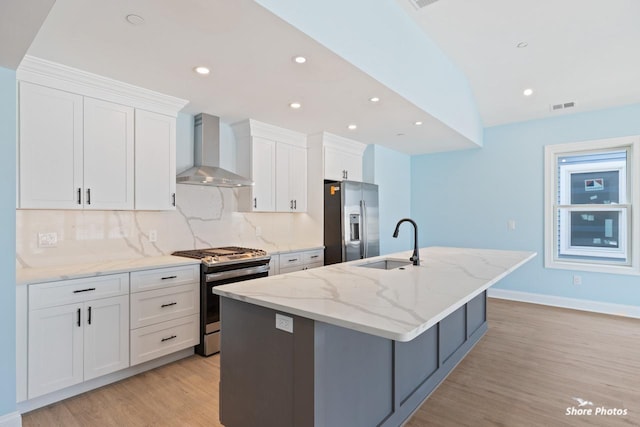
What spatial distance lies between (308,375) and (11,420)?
188cm

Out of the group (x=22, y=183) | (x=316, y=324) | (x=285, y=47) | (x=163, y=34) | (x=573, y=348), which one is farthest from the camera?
(x=573, y=348)

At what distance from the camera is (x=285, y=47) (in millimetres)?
2111

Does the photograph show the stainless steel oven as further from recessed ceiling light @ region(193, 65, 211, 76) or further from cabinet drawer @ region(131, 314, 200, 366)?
recessed ceiling light @ region(193, 65, 211, 76)

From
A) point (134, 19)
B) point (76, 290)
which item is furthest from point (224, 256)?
point (134, 19)

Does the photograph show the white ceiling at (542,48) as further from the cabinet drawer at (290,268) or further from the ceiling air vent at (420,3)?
the cabinet drawer at (290,268)

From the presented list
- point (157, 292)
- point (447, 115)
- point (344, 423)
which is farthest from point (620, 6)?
point (157, 292)

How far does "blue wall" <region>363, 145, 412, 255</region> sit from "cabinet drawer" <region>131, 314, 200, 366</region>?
3.06 m

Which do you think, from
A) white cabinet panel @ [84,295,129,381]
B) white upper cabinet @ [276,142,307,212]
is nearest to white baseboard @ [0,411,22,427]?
white cabinet panel @ [84,295,129,381]

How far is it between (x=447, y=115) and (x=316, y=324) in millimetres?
3327

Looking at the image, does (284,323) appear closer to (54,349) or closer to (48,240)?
(54,349)

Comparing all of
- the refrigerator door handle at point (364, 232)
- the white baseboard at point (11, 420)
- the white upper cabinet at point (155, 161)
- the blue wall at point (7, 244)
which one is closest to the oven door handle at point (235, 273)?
the white upper cabinet at point (155, 161)

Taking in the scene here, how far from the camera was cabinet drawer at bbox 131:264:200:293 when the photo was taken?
8.60 feet

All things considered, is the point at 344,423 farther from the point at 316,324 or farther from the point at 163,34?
the point at 163,34

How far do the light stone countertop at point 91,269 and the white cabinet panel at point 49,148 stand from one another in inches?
18.7
